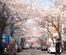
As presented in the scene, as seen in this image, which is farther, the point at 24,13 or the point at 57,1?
the point at 24,13

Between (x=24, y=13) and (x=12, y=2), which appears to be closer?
(x=12, y=2)

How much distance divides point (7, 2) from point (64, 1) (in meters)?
8.20

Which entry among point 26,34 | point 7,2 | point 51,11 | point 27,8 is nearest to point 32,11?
point 27,8

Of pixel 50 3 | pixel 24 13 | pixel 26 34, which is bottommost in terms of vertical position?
pixel 26 34

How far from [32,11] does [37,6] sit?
121 cm

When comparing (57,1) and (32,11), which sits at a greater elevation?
(57,1)

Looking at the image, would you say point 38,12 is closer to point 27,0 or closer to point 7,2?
point 27,0

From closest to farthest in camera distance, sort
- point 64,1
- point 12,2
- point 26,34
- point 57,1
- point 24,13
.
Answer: point 12,2 < point 64,1 < point 57,1 < point 24,13 < point 26,34

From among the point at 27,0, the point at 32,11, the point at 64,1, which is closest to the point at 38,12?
the point at 32,11

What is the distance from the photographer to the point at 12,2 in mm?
19656

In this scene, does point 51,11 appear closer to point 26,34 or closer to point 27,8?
point 27,8

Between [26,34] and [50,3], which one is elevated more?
[50,3]

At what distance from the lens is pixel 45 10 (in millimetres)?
23375

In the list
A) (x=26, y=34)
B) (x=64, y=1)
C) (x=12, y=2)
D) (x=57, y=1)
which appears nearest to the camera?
(x=12, y=2)
